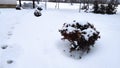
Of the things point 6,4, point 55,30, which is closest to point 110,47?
point 55,30

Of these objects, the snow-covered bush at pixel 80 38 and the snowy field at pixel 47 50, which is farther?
the snow-covered bush at pixel 80 38

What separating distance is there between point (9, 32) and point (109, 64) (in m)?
4.63

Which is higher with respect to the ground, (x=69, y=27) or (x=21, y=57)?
(x=69, y=27)

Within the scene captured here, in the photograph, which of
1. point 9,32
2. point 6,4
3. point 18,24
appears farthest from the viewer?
point 6,4

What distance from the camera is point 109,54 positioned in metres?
6.52

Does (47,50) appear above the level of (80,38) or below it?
below

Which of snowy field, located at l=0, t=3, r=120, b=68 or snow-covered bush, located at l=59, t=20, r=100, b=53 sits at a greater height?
snow-covered bush, located at l=59, t=20, r=100, b=53

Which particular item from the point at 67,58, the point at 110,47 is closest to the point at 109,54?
the point at 110,47

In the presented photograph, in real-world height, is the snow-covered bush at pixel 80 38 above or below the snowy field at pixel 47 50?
above

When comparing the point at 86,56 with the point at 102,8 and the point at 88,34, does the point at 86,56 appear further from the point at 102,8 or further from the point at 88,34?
the point at 102,8

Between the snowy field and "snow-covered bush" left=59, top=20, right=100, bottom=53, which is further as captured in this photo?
"snow-covered bush" left=59, top=20, right=100, bottom=53

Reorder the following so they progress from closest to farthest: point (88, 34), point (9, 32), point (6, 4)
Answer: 1. point (88, 34)
2. point (9, 32)
3. point (6, 4)

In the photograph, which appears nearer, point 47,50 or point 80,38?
point 80,38

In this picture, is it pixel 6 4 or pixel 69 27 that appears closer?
pixel 69 27
